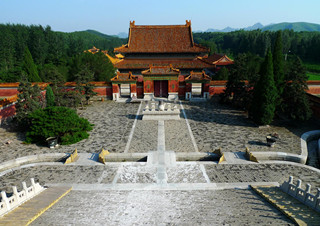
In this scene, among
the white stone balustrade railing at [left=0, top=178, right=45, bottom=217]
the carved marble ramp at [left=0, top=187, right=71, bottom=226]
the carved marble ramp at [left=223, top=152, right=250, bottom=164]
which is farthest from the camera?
the carved marble ramp at [left=223, top=152, right=250, bottom=164]

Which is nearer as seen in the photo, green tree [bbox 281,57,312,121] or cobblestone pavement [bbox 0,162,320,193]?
cobblestone pavement [bbox 0,162,320,193]

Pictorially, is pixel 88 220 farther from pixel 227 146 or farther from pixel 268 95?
pixel 268 95

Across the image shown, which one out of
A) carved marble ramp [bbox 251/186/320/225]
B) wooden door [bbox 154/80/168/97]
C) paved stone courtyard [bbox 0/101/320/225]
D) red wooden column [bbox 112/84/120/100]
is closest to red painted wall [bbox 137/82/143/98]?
wooden door [bbox 154/80/168/97]

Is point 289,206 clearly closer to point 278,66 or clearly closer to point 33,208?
point 33,208

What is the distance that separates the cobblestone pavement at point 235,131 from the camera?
1557cm

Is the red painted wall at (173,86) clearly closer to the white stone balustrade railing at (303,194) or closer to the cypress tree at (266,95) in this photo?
the cypress tree at (266,95)

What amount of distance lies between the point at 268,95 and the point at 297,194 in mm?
10971

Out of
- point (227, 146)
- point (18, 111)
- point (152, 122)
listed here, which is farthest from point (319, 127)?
point (18, 111)

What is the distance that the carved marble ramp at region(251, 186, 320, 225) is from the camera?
7.34 m

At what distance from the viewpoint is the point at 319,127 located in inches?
762

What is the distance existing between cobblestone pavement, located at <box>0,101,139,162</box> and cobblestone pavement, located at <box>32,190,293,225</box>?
5598 millimetres

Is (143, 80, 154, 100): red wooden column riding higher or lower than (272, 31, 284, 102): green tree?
lower

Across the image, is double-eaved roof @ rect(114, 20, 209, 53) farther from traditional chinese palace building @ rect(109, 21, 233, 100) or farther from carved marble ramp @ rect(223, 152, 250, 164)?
carved marble ramp @ rect(223, 152, 250, 164)

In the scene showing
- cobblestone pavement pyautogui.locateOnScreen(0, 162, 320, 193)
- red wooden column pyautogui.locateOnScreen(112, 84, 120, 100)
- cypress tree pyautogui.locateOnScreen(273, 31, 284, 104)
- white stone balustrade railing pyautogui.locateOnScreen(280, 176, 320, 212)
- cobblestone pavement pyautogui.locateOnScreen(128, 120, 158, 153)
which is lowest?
cobblestone pavement pyautogui.locateOnScreen(0, 162, 320, 193)
